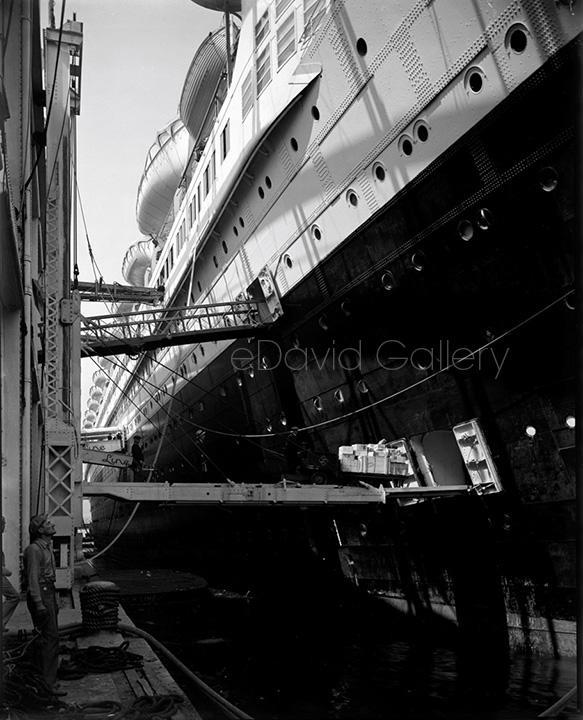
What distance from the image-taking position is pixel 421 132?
866cm

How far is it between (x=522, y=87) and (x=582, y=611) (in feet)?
18.2

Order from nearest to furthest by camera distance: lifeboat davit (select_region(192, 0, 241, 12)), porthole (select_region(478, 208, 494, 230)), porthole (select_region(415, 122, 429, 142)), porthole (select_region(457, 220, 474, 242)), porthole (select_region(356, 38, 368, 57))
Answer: porthole (select_region(478, 208, 494, 230)) → porthole (select_region(457, 220, 474, 242)) → porthole (select_region(415, 122, 429, 142)) → porthole (select_region(356, 38, 368, 57)) → lifeboat davit (select_region(192, 0, 241, 12))

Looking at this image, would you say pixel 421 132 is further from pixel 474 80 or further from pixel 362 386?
pixel 362 386

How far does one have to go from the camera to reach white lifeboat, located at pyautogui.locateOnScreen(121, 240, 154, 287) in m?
37.8

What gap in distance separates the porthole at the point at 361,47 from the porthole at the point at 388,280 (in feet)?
9.25

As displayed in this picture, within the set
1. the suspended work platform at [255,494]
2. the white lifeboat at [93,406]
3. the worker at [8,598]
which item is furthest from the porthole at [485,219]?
the white lifeboat at [93,406]

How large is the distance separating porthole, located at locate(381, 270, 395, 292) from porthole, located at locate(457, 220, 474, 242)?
1.39m

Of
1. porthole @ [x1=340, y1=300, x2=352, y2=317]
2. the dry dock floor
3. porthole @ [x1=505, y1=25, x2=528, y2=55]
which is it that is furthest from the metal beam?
the dry dock floor

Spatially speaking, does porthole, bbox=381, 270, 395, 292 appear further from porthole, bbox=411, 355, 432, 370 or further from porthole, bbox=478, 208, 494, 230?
porthole, bbox=478, 208, 494, 230

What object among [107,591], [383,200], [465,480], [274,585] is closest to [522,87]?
[383,200]

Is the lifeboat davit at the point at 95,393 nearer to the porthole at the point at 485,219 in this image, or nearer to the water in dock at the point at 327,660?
the water in dock at the point at 327,660

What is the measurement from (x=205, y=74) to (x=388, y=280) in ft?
52.7

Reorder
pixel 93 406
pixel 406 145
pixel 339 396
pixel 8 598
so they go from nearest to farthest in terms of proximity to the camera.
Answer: pixel 8 598 < pixel 406 145 < pixel 339 396 < pixel 93 406

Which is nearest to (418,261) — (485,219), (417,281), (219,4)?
(417,281)
